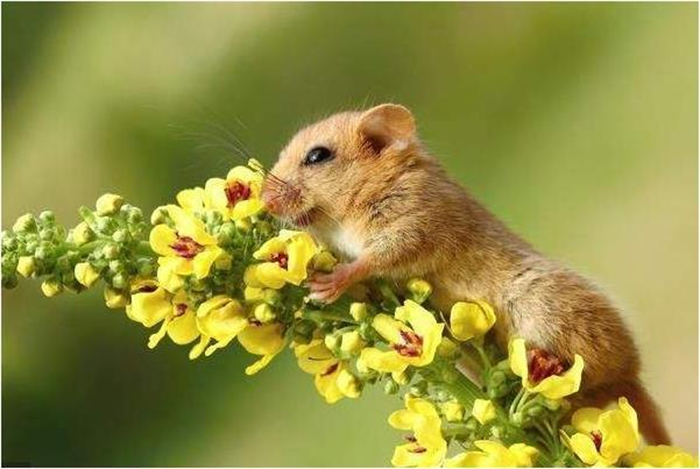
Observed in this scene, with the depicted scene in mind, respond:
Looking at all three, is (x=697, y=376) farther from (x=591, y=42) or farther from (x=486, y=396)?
(x=486, y=396)

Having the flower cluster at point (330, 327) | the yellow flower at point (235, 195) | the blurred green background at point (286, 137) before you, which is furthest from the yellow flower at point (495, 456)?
the blurred green background at point (286, 137)

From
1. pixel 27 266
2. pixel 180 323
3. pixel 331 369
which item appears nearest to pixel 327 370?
pixel 331 369

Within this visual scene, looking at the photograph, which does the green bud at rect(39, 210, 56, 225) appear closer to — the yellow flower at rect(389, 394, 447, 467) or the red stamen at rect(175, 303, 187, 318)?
the red stamen at rect(175, 303, 187, 318)

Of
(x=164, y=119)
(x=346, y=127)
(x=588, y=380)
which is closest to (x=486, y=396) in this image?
(x=588, y=380)

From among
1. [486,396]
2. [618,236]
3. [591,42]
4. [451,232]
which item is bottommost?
[486,396]

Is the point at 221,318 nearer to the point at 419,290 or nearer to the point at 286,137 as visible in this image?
the point at 419,290

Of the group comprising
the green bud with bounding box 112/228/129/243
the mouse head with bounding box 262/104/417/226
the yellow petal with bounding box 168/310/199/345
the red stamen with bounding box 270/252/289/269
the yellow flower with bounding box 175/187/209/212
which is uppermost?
the mouse head with bounding box 262/104/417/226

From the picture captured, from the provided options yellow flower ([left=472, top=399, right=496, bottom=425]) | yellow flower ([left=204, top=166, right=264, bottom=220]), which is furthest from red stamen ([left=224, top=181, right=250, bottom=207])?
yellow flower ([left=472, top=399, right=496, bottom=425])
